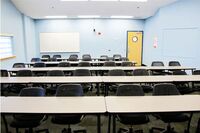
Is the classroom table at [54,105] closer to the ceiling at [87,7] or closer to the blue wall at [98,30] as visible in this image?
the ceiling at [87,7]

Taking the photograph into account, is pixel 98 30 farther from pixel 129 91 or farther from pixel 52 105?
pixel 52 105

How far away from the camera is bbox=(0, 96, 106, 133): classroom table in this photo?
7.43 ft

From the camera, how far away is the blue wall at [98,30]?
10367mm

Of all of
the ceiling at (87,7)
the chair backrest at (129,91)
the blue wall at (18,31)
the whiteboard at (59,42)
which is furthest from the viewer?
the whiteboard at (59,42)

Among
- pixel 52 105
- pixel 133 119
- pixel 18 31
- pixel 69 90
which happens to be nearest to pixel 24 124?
pixel 52 105

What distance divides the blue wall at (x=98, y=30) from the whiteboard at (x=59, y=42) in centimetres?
24

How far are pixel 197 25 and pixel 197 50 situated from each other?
90cm

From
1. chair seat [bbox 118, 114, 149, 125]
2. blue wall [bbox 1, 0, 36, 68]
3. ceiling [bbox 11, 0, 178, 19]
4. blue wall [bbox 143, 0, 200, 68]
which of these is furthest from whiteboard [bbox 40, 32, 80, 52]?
chair seat [bbox 118, 114, 149, 125]

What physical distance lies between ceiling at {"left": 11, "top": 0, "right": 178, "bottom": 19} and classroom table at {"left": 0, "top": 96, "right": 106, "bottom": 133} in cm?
574

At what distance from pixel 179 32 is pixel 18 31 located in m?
6.79

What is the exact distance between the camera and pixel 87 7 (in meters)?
8.21

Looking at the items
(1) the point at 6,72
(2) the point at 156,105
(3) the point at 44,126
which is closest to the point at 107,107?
(2) the point at 156,105

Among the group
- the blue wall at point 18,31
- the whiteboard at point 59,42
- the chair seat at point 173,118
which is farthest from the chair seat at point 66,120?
the whiteboard at point 59,42

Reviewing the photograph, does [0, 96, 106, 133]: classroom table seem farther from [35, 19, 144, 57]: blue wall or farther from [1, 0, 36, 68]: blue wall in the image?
[35, 19, 144, 57]: blue wall
